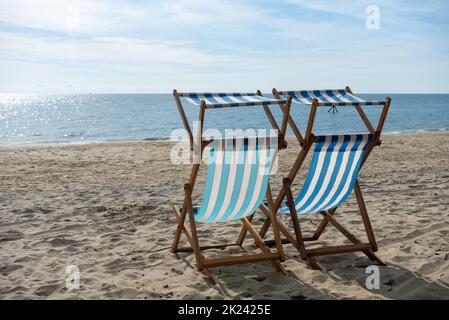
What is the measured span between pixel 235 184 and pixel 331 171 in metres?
0.74

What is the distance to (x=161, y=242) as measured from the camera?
4.36 meters

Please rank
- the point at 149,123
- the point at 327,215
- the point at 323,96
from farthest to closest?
the point at 149,123 < the point at 327,215 < the point at 323,96

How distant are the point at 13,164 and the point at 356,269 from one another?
7.81 metres

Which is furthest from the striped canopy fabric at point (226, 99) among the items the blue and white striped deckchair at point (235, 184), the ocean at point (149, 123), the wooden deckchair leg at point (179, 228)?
the ocean at point (149, 123)

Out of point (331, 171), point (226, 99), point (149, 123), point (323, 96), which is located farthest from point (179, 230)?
point (149, 123)

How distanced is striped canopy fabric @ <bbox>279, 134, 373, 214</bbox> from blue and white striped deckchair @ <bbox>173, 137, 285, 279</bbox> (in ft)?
1.09

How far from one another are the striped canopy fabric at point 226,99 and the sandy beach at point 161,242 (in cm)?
126

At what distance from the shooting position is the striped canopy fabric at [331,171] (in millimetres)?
3526

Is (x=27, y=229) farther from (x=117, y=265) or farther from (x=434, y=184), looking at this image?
(x=434, y=184)

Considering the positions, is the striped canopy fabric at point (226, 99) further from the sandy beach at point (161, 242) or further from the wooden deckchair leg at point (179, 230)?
the sandy beach at point (161, 242)

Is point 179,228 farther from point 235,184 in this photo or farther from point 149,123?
point 149,123

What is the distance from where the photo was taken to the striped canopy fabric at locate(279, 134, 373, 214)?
3.53m
